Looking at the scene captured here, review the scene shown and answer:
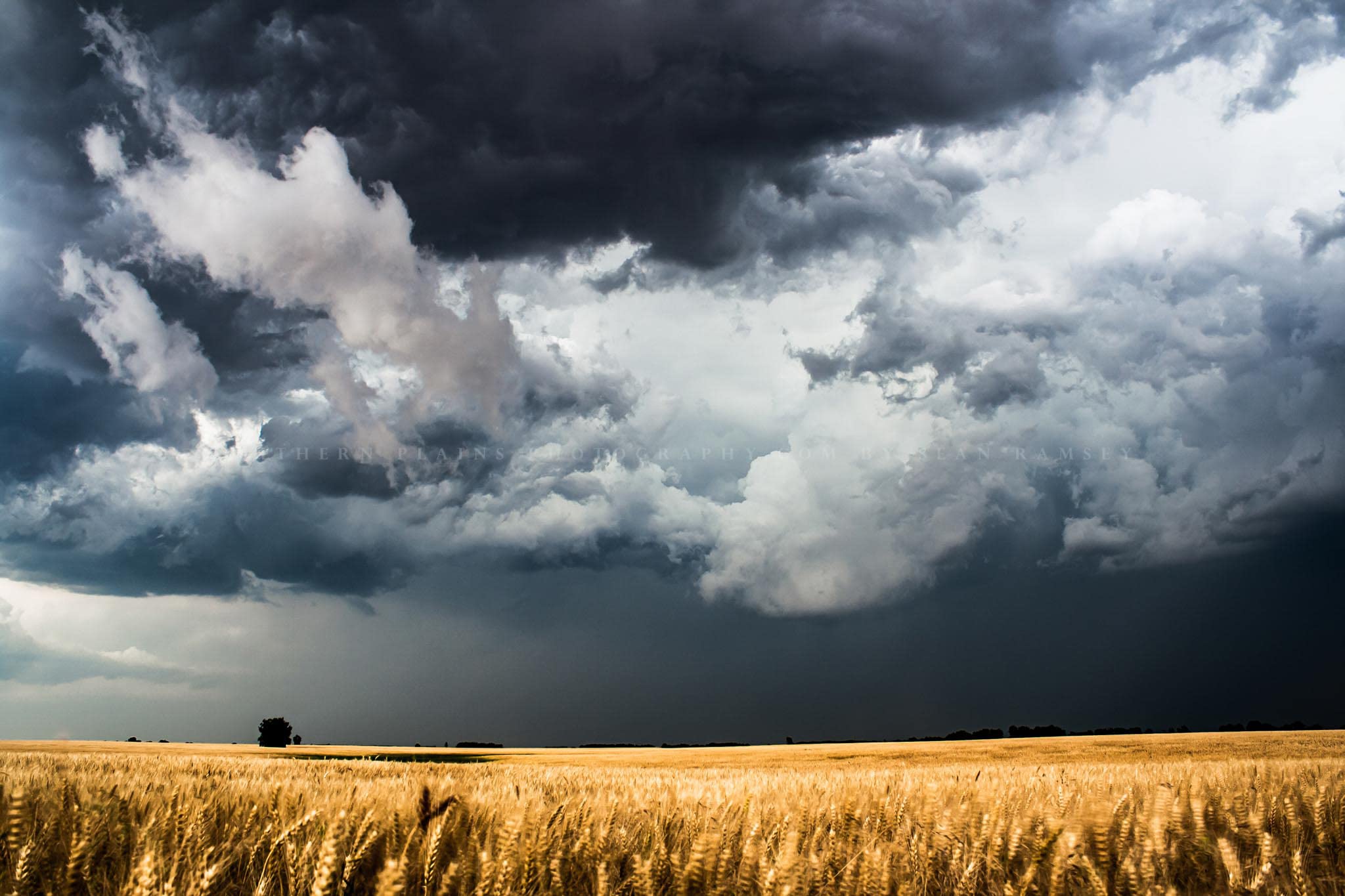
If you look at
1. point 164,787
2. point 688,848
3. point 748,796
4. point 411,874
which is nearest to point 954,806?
point 748,796

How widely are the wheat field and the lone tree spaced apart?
76639 mm

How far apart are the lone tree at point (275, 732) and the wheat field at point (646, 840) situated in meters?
76.6

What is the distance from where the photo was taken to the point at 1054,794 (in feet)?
18.3

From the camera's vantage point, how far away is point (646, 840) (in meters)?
3.69

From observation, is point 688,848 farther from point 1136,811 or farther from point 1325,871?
point 1325,871

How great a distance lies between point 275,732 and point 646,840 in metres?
80.6

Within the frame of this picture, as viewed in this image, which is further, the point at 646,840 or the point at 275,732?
the point at 275,732

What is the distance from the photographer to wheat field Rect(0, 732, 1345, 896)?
2877 mm

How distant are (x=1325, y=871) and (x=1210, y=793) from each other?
1389 millimetres

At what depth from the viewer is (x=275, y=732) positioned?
7112cm

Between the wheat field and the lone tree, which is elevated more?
the wheat field

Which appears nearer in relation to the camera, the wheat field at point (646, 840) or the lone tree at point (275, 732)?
the wheat field at point (646, 840)

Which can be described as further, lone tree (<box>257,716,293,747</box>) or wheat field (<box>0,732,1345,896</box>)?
lone tree (<box>257,716,293,747</box>)

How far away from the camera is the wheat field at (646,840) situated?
2.88m
